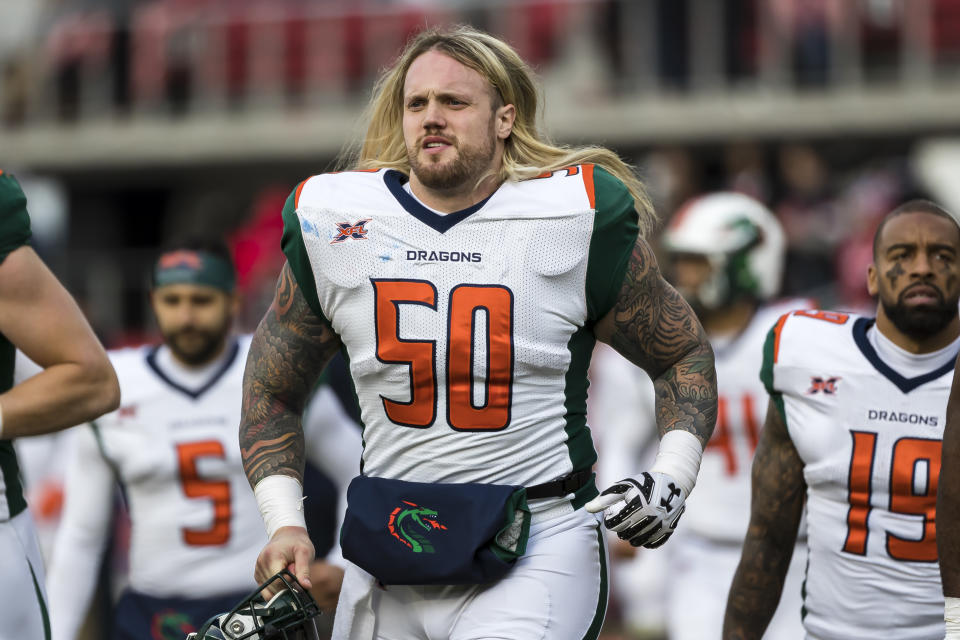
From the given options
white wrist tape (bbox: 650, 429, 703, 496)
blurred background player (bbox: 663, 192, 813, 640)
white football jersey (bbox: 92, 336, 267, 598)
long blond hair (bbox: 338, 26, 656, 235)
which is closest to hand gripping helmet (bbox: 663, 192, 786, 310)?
blurred background player (bbox: 663, 192, 813, 640)

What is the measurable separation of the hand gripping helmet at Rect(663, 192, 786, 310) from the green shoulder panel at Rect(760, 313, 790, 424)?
8.46ft

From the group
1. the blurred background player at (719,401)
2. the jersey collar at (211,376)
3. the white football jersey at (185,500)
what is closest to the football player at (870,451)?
the blurred background player at (719,401)

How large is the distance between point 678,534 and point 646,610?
78.6 inches

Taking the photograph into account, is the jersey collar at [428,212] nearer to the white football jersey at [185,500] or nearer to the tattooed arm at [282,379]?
the tattooed arm at [282,379]

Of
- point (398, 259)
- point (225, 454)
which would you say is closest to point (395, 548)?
point (398, 259)

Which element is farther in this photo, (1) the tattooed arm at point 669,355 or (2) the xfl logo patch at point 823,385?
(2) the xfl logo patch at point 823,385

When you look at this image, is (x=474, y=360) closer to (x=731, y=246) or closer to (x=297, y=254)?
(x=297, y=254)

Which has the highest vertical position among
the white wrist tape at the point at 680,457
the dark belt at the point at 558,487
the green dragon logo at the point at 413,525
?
the white wrist tape at the point at 680,457

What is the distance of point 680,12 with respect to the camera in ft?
50.8

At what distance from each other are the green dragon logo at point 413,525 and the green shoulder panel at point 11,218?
1.18m

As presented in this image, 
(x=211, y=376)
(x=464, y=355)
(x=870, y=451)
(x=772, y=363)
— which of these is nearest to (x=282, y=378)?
(x=464, y=355)

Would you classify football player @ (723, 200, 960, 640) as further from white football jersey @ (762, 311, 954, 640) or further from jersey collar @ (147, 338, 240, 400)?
jersey collar @ (147, 338, 240, 400)

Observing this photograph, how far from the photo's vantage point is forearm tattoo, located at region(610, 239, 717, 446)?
4129mm

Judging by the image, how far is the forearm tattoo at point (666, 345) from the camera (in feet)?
13.5
